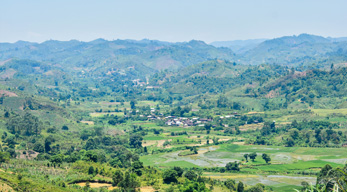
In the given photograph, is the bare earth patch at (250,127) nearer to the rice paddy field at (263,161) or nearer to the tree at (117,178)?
the rice paddy field at (263,161)

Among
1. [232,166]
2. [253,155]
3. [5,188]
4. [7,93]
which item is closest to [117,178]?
[5,188]

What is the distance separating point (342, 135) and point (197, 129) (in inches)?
1946

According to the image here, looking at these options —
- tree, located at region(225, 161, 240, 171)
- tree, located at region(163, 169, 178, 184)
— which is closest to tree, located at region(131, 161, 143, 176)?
tree, located at region(163, 169, 178, 184)

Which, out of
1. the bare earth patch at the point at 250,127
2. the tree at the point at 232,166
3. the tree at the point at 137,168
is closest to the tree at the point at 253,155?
the tree at the point at 232,166

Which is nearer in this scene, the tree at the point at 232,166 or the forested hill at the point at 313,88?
the tree at the point at 232,166

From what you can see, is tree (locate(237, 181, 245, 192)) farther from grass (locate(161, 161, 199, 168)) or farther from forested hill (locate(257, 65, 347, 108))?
forested hill (locate(257, 65, 347, 108))

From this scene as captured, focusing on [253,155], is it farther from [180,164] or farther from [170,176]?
[170,176]

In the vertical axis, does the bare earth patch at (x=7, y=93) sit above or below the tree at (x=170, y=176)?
above

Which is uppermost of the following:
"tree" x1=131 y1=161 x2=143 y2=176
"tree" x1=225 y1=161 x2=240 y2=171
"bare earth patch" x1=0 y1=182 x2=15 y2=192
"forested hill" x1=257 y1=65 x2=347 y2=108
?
"forested hill" x1=257 y1=65 x2=347 y2=108

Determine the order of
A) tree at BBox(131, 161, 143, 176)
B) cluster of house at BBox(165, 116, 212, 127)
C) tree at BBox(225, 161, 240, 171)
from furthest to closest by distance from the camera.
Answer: cluster of house at BBox(165, 116, 212, 127) → tree at BBox(225, 161, 240, 171) → tree at BBox(131, 161, 143, 176)

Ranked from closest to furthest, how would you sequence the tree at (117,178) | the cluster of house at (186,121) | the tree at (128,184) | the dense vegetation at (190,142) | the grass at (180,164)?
the tree at (128,184) → the tree at (117,178) → the dense vegetation at (190,142) → the grass at (180,164) → the cluster of house at (186,121)

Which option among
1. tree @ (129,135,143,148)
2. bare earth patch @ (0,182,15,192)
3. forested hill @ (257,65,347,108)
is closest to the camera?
bare earth patch @ (0,182,15,192)

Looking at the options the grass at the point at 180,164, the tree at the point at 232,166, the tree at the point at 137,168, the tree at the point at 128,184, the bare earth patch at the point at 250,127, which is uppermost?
the tree at the point at 128,184

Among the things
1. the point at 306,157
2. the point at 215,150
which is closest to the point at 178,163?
the point at 215,150
